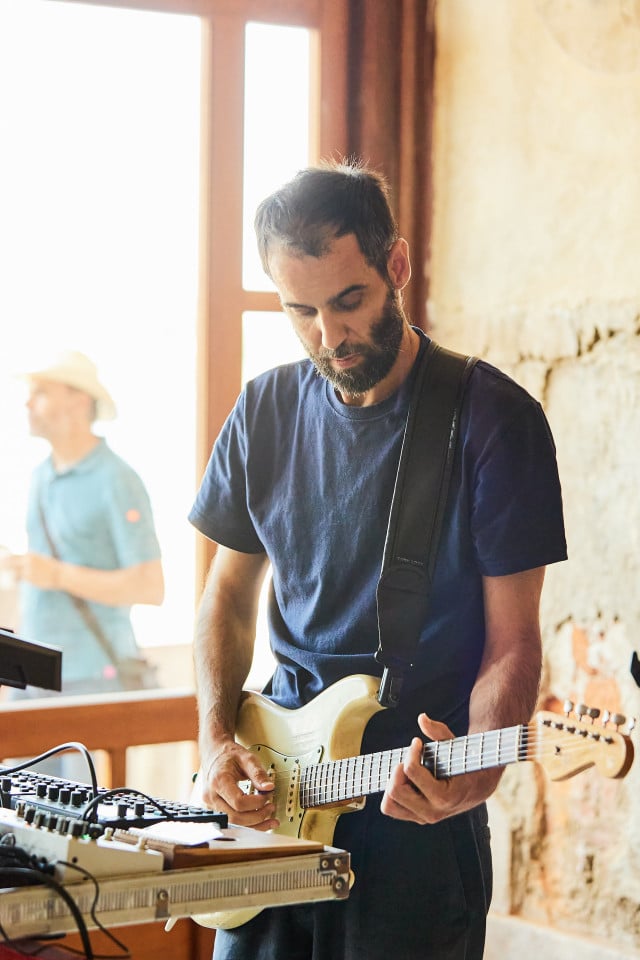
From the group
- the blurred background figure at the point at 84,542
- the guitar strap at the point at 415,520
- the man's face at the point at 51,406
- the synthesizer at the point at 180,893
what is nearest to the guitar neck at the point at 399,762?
the guitar strap at the point at 415,520

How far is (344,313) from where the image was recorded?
1960 millimetres

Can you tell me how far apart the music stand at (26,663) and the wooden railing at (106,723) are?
1479mm

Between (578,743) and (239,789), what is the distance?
0.63 meters

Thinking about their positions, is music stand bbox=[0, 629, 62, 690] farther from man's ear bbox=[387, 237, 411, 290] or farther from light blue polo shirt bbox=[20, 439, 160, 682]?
light blue polo shirt bbox=[20, 439, 160, 682]

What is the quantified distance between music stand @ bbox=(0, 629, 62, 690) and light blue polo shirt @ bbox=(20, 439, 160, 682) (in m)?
1.79

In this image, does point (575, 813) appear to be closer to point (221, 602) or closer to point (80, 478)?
point (221, 602)

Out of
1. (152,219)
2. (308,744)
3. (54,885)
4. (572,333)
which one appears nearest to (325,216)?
(308,744)

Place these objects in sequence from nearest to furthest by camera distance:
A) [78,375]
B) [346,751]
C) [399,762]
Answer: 1. [399,762]
2. [346,751]
3. [78,375]

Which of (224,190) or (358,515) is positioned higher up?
(224,190)

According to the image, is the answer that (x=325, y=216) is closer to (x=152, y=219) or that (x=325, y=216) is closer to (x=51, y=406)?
(x=152, y=219)

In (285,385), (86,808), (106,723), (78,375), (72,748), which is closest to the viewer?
(86,808)

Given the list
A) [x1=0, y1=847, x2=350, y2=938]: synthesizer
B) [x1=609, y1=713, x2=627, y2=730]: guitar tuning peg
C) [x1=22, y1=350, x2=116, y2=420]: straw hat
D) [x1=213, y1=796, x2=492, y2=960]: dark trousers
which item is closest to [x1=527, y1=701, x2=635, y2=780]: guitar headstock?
[x1=609, y1=713, x2=627, y2=730]: guitar tuning peg

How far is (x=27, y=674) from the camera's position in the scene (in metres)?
1.47

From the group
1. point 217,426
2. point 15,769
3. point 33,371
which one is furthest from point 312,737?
point 33,371
